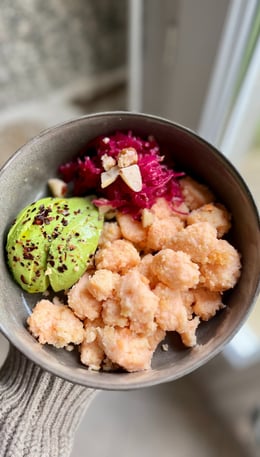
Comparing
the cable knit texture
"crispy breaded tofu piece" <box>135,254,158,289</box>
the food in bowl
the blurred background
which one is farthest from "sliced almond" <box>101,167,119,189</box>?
the blurred background

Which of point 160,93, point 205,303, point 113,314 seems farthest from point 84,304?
point 160,93

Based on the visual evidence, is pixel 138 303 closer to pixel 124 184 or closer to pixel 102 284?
pixel 102 284

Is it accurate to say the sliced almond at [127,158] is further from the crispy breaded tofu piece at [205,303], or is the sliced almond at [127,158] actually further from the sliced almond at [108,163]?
the crispy breaded tofu piece at [205,303]

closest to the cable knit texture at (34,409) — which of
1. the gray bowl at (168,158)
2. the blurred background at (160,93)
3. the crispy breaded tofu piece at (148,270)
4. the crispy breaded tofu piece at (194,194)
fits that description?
the gray bowl at (168,158)

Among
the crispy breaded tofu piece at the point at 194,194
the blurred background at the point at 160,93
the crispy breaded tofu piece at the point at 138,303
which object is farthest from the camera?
the blurred background at the point at 160,93

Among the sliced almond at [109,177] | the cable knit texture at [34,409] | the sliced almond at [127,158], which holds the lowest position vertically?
the cable knit texture at [34,409]

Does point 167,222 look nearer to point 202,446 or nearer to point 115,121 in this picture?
point 115,121

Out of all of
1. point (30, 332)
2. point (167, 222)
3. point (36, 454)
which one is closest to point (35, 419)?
point (36, 454)
